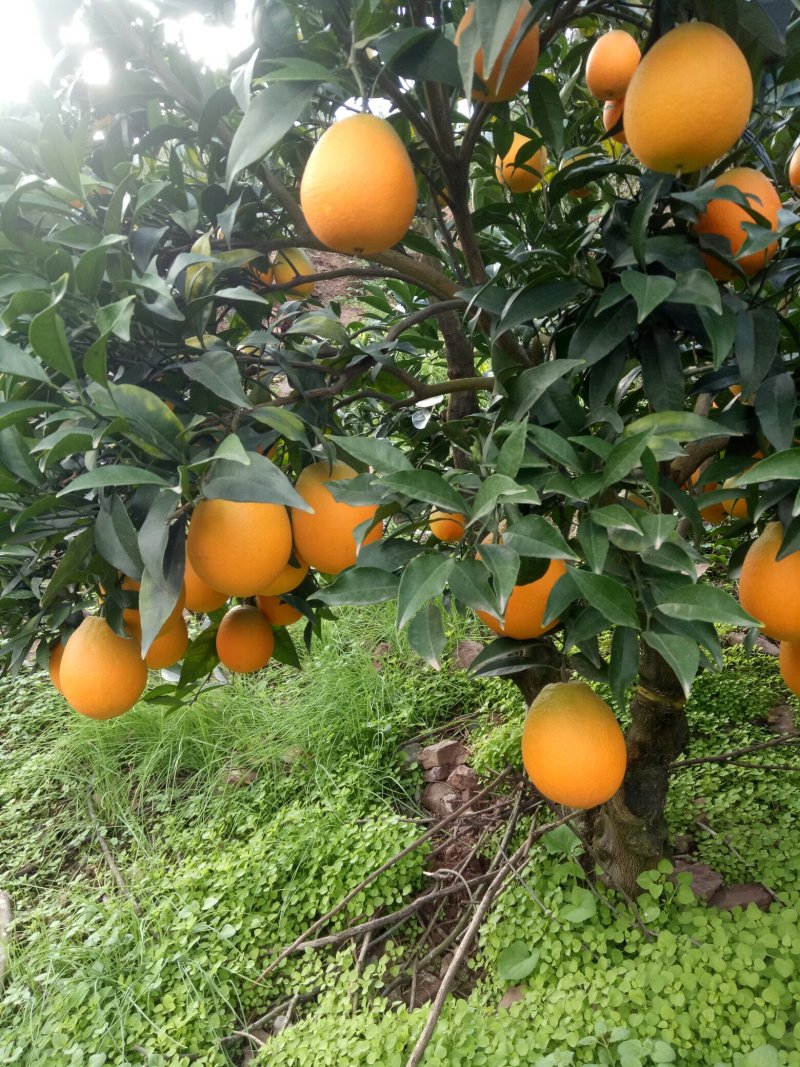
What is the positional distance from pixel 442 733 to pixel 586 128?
1.93 m

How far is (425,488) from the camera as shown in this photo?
2.06 ft

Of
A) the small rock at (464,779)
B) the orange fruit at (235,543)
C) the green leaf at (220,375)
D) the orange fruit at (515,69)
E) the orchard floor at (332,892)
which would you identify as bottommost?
the small rock at (464,779)

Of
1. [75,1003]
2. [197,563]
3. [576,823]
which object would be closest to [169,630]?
[197,563]

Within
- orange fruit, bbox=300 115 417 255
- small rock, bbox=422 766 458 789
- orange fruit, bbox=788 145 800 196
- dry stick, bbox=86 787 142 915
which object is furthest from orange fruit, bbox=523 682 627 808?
dry stick, bbox=86 787 142 915

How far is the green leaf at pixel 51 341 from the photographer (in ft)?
A: 1.82

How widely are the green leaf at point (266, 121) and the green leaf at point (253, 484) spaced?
23cm

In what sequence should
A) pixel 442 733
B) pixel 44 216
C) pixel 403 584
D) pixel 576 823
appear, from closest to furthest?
pixel 403 584 → pixel 44 216 → pixel 576 823 → pixel 442 733

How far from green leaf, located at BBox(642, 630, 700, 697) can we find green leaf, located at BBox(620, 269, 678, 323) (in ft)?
0.92

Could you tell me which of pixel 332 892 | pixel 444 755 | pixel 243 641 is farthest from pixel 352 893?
pixel 243 641

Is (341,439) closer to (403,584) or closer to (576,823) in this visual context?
(403,584)

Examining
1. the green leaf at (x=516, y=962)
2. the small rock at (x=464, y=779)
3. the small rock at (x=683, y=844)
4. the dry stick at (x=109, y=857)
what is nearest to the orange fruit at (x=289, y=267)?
the green leaf at (x=516, y=962)

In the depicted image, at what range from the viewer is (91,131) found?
0.93 m

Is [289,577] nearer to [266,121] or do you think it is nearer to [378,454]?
[378,454]

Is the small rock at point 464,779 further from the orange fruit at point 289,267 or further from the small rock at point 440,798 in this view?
the orange fruit at point 289,267
